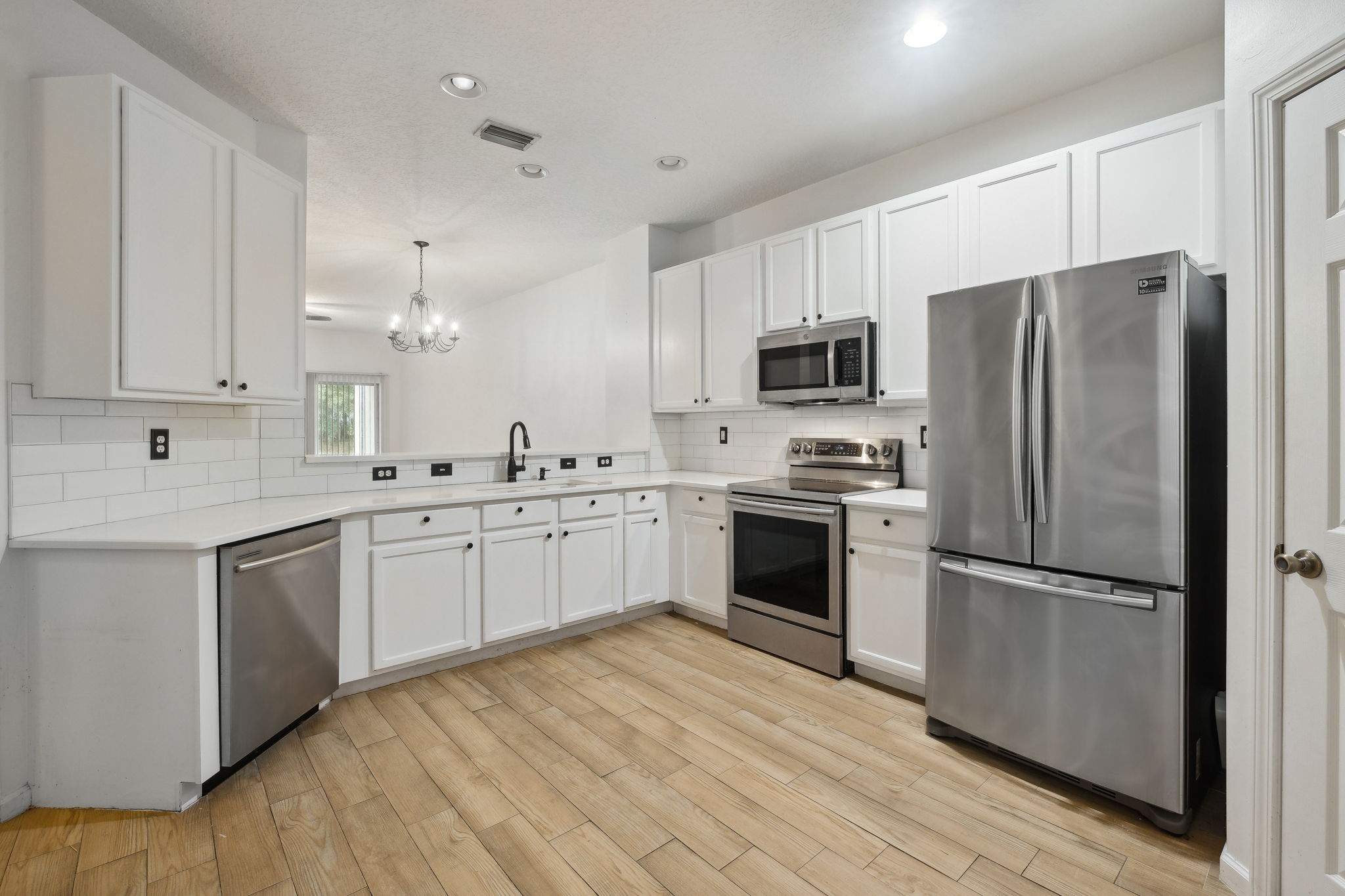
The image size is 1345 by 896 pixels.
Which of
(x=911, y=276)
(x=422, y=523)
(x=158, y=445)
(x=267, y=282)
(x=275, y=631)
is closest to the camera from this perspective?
(x=275, y=631)

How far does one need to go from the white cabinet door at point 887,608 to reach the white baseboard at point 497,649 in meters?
1.45

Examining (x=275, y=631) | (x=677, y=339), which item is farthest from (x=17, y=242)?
(x=677, y=339)

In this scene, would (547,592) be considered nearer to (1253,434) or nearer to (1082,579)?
(1082,579)

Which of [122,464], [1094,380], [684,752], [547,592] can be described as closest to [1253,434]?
[1094,380]

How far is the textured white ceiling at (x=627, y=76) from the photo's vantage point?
214 cm

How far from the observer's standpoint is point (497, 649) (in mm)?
3205

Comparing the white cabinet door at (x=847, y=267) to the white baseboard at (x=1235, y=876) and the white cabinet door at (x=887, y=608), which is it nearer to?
the white cabinet door at (x=887, y=608)

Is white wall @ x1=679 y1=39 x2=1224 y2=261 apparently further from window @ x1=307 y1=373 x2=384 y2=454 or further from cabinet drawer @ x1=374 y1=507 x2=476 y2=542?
window @ x1=307 y1=373 x2=384 y2=454

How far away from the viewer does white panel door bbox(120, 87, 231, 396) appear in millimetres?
1945

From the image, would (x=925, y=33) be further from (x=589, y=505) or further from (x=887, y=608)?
(x=589, y=505)

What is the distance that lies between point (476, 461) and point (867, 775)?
2592mm

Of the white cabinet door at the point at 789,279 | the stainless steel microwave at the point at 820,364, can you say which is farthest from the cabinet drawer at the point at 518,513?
the white cabinet door at the point at 789,279

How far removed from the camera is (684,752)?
224 centimetres

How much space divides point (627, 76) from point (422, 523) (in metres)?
2.17
